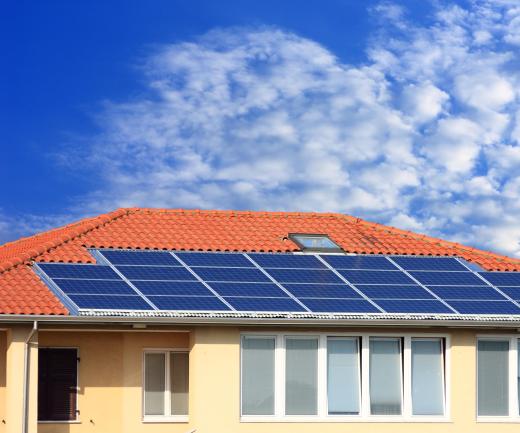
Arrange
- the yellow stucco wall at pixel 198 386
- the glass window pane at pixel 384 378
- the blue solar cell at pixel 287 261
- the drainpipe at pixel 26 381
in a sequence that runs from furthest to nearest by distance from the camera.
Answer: the blue solar cell at pixel 287 261 → the glass window pane at pixel 384 378 → the yellow stucco wall at pixel 198 386 → the drainpipe at pixel 26 381

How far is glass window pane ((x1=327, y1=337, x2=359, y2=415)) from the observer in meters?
28.0

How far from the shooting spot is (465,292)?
2991cm

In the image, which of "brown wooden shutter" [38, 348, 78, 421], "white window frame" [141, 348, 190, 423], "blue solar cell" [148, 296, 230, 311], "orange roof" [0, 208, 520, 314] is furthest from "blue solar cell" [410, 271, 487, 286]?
"brown wooden shutter" [38, 348, 78, 421]

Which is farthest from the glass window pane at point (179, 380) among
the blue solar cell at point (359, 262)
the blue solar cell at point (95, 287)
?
the blue solar cell at point (359, 262)

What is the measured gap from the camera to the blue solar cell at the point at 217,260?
30.1 meters

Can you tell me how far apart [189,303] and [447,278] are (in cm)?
780

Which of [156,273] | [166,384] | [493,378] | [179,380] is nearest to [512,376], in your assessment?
[493,378]

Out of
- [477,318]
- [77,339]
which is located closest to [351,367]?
[477,318]

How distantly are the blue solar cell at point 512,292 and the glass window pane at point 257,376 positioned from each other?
22.4 feet

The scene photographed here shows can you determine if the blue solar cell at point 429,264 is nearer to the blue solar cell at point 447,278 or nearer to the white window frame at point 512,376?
the blue solar cell at point 447,278

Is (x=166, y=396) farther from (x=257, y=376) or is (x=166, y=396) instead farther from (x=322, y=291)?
(x=322, y=291)

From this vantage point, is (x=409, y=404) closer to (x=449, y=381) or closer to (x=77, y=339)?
(x=449, y=381)

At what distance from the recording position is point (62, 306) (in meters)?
26.2

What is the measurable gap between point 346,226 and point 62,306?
1173cm
